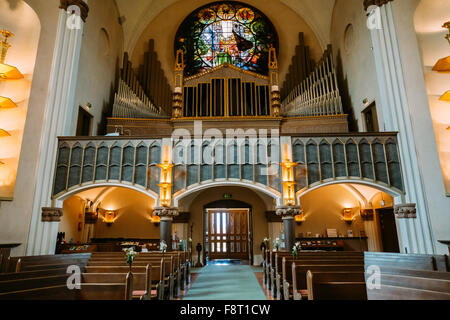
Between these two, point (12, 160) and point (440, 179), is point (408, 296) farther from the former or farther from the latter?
point (12, 160)

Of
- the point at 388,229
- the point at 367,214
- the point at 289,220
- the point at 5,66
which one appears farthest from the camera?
the point at 367,214

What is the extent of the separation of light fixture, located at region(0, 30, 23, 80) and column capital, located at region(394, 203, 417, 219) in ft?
37.6

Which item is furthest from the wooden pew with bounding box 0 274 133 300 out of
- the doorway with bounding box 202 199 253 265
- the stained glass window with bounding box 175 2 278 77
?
the stained glass window with bounding box 175 2 278 77

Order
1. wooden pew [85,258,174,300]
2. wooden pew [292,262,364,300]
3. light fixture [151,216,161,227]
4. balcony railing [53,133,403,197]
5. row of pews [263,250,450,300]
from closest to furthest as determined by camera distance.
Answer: row of pews [263,250,450,300], wooden pew [292,262,364,300], wooden pew [85,258,174,300], balcony railing [53,133,403,197], light fixture [151,216,161,227]

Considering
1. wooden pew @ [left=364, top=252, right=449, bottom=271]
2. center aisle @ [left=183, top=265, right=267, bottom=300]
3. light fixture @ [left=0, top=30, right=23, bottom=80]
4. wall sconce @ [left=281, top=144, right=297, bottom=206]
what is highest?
light fixture @ [left=0, top=30, right=23, bottom=80]

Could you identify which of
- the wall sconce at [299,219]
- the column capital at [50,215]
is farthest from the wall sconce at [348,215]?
the column capital at [50,215]

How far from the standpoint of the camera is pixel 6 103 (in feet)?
26.3

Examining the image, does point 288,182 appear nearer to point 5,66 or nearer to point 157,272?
point 157,272

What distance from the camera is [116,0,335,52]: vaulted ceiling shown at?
1403 centimetres

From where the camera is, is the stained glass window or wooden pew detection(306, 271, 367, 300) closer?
wooden pew detection(306, 271, 367, 300)

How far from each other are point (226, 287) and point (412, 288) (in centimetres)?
554

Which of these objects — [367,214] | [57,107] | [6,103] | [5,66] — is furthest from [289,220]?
[5,66]

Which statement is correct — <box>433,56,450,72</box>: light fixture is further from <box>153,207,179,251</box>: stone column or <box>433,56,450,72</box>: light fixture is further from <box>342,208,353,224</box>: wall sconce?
<box>153,207,179,251</box>: stone column

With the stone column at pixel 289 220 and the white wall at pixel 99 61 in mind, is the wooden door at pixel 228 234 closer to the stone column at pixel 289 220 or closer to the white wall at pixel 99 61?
the stone column at pixel 289 220
